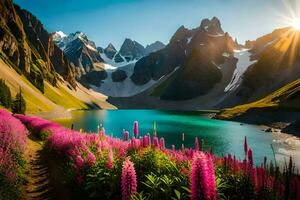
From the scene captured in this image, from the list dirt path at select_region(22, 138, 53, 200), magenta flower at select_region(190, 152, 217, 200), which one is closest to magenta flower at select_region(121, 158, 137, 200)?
magenta flower at select_region(190, 152, 217, 200)

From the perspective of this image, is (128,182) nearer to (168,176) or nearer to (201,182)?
(201,182)

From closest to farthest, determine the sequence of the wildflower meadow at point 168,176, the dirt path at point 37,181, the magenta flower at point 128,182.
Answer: the wildflower meadow at point 168,176 → the magenta flower at point 128,182 → the dirt path at point 37,181

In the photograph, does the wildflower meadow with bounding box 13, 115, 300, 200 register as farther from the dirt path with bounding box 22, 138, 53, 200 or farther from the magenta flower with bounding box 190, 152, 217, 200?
the dirt path with bounding box 22, 138, 53, 200

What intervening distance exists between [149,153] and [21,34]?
197522 millimetres

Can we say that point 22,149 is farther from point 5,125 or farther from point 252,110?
point 252,110

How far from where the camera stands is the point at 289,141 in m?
62.8

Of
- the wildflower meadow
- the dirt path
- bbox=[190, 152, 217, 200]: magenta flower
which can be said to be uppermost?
bbox=[190, 152, 217, 200]: magenta flower

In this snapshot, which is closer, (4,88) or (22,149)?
(22,149)

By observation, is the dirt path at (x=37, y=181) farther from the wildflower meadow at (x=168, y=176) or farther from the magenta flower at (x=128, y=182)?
the magenta flower at (x=128, y=182)

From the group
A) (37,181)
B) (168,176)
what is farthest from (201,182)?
(37,181)

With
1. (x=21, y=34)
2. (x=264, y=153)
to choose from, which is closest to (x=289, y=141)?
(x=264, y=153)

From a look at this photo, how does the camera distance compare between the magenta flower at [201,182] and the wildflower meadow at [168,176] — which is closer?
the magenta flower at [201,182]

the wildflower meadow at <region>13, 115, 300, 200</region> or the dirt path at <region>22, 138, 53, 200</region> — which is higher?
the wildflower meadow at <region>13, 115, 300, 200</region>

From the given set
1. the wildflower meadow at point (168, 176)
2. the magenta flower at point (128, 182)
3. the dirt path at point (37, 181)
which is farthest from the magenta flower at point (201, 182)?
the dirt path at point (37, 181)
